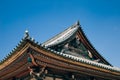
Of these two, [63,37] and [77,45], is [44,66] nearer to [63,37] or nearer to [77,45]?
[63,37]

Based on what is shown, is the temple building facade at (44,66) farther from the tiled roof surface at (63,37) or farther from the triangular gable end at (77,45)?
the triangular gable end at (77,45)

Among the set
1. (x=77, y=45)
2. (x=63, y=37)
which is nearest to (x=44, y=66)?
(x=63, y=37)

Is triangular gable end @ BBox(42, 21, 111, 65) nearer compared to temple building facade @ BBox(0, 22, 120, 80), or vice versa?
temple building facade @ BBox(0, 22, 120, 80)

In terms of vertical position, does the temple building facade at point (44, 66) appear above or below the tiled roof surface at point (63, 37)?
below

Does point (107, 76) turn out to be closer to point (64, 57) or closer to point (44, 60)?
point (64, 57)

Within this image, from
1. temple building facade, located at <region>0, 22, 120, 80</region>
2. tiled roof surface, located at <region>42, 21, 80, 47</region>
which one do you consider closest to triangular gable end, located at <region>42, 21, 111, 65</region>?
tiled roof surface, located at <region>42, 21, 80, 47</region>

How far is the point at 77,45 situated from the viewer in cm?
1666

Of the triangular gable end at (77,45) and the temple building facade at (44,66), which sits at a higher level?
the triangular gable end at (77,45)

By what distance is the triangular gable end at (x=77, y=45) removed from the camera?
50.8 ft

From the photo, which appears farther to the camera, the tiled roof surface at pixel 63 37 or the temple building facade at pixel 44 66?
the tiled roof surface at pixel 63 37

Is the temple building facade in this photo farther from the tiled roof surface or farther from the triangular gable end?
the triangular gable end

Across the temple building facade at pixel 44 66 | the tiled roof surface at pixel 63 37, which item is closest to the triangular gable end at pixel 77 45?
the tiled roof surface at pixel 63 37

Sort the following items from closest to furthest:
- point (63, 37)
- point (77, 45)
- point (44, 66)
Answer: point (44, 66), point (63, 37), point (77, 45)

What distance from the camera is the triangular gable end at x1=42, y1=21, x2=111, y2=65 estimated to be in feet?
50.8
